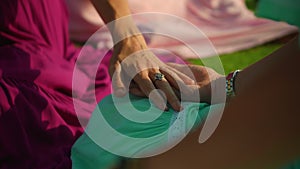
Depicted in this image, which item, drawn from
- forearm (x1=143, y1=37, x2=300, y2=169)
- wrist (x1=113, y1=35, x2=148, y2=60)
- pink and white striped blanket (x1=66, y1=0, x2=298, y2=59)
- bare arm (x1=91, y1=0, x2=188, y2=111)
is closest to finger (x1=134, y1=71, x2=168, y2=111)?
bare arm (x1=91, y1=0, x2=188, y2=111)

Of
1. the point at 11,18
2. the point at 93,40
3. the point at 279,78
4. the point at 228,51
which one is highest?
the point at 11,18

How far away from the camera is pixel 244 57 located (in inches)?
108

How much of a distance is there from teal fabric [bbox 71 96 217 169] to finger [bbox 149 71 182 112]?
2cm

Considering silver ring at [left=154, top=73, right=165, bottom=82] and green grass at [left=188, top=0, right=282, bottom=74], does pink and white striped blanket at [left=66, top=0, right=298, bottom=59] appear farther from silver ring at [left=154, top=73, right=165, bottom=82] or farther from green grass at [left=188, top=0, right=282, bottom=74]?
silver ring at [left=154, top=73, right=165, bottom=82]

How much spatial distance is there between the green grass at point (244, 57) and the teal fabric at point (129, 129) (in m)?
1.39

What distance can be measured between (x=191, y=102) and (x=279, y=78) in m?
0.44

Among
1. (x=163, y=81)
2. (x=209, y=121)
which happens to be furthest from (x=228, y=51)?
(x=209, y=121)

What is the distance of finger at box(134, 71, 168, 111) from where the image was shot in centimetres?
Result: 120

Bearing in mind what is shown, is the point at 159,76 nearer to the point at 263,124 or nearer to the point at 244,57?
the point at 263,124

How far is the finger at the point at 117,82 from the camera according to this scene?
1.28 meters

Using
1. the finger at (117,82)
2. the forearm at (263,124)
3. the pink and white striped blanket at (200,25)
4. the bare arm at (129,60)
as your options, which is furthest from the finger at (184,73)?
the pink and white striped blanket at (200,25)

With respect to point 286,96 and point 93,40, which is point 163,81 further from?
point 93,40

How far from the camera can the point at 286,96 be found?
72 cm

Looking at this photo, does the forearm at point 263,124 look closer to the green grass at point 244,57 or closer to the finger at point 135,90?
the finger at point 135,90
